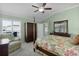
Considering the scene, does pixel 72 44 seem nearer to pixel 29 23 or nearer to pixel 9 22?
pixel 29 23

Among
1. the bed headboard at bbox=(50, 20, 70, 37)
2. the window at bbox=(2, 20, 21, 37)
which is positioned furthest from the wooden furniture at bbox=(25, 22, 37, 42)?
the bed headboard at bbox=(50, 20, 70, 37)

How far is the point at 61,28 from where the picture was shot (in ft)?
5.64

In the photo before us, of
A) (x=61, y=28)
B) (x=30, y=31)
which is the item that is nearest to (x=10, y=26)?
(x=30, y=31)

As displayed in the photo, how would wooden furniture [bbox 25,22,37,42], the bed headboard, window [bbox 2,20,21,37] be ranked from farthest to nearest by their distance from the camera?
wooden furniture [bbox 25,22,37,42]
the bed headboard
window [bbox 2,20,21,37]

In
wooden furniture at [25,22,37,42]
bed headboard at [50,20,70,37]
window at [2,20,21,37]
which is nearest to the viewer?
window at [2,20,21,37]

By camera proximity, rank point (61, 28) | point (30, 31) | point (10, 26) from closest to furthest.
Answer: point (10, 26) < point (61, 28) < point (30, 31)

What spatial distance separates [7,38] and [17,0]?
3.03ft

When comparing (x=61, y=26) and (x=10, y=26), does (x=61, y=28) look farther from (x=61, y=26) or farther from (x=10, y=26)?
(x=10, y=26)

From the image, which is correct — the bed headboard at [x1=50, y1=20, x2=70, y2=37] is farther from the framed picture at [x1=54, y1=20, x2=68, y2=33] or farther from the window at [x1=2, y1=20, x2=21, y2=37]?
the window at [x1=2, y1=20, x2=21, y2=37]

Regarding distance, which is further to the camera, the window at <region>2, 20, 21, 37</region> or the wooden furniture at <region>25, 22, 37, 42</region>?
the wooden furniture at <region>25, 22, 37, 42</region>

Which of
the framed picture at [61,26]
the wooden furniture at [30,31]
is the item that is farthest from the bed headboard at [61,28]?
the wooden furniture at [30,31]

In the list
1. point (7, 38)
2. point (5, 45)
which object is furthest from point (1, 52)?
point (7, 38)

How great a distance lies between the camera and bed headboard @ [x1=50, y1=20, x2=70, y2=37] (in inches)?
64.2

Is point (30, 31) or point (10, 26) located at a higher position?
point (10, 26)
